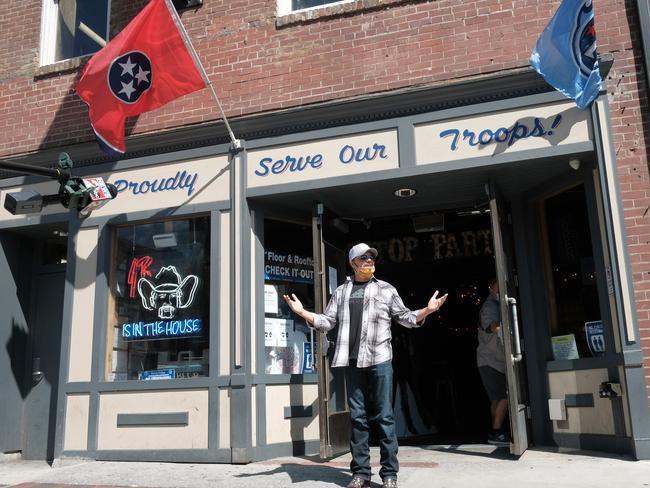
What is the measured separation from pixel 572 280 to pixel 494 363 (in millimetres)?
1258

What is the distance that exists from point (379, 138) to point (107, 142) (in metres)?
3.09

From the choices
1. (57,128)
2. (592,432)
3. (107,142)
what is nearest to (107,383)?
(107,142)

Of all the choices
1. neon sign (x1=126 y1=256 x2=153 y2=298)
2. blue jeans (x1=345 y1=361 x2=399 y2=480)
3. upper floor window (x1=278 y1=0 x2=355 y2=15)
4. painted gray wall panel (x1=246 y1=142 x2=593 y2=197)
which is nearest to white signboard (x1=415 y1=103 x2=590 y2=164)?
painted gray wall panel (x1=246 y1=142 x2=593 y2=197)

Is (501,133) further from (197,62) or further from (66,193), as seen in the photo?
(66,193)

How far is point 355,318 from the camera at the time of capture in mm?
5508

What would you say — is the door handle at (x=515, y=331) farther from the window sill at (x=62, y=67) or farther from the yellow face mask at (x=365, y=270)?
the window sill at (x=62, y=67)

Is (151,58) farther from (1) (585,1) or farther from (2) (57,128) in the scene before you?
(1) (585,1)

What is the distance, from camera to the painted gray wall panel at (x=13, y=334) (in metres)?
8.34

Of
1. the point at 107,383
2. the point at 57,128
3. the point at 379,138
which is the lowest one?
the point at 107,383

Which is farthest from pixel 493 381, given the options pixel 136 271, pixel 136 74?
pixel 136 74

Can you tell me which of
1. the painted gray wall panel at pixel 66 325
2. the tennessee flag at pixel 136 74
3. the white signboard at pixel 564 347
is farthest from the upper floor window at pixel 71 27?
the white signboard at pixel 564 347

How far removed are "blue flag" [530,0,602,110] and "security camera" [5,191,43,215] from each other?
18.3ft

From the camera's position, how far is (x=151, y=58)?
7805 millimetres

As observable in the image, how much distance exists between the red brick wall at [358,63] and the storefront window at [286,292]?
153cm
